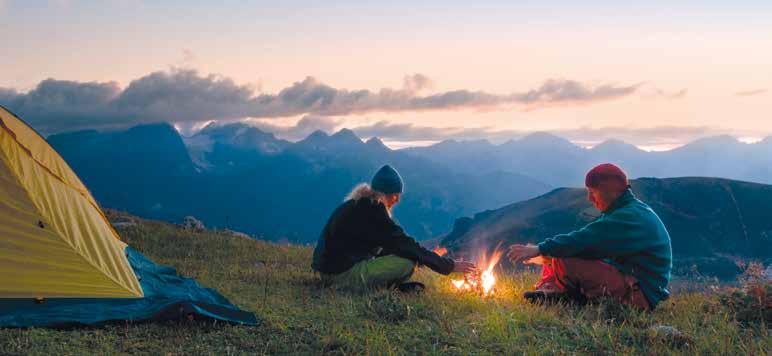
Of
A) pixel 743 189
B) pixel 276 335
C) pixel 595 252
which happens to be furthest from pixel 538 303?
pixel 743 189

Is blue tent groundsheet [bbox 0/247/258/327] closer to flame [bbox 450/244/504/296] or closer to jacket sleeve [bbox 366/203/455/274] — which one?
jacket sleeve [bbox 366/203/455/274]

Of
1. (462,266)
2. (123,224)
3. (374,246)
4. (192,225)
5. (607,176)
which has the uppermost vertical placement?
(607,176)

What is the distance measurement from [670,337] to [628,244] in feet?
5.16

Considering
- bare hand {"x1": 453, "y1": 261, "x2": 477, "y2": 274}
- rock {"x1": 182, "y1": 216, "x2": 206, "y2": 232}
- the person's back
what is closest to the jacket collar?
bare hand {"x1": 453, "y1": 261, "x2": 477, "y2": 274}

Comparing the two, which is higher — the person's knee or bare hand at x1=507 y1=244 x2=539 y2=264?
bare hand at x1=507 y1=244 x2=539 y2=264

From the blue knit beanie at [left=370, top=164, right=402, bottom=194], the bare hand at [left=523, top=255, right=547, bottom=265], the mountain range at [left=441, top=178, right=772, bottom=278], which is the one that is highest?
the blue knit beanie at [left=370, top=164, right=402, bottom=194]

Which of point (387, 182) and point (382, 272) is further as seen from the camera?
point (387, 182)

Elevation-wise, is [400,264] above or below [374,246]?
below

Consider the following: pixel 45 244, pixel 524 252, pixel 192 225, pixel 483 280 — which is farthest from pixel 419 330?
pixel 192 225

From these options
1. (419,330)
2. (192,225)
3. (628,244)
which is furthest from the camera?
(192,225)

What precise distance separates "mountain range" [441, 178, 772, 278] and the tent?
449ft

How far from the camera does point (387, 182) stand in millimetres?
10195

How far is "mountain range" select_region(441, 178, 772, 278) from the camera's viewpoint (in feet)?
466

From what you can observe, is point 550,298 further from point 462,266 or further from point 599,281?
point 462,266
